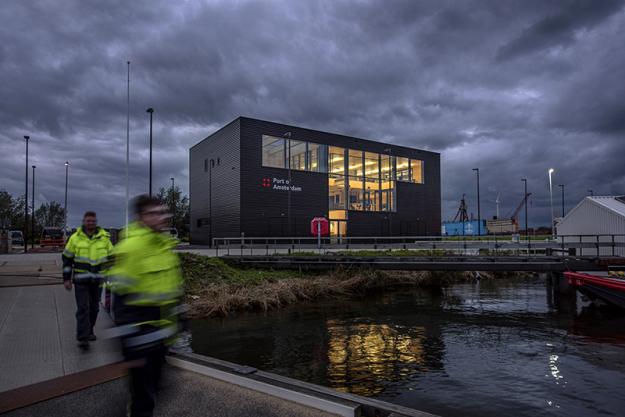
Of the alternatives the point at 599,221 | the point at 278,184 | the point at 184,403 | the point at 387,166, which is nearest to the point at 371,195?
the point at 387,166

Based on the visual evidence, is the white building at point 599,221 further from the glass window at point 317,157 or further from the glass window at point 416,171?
the glass window at point 416,171

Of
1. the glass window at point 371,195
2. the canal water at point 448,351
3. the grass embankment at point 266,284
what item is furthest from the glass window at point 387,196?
the canal water at point 448,351

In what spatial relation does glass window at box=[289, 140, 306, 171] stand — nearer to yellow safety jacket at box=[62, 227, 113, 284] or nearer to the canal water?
the canal water

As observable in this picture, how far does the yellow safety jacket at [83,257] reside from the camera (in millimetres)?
5634

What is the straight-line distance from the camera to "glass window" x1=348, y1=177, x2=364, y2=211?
4044 cm

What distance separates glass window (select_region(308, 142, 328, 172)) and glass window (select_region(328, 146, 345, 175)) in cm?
65

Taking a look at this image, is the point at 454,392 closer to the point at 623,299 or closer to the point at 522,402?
the point at 522,402

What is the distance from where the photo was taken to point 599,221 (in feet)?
Answer: 67.4

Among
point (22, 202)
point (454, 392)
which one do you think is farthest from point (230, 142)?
point (22, 202)

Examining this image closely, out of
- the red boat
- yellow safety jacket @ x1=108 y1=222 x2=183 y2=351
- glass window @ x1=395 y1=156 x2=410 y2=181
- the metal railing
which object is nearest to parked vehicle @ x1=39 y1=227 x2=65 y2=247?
the metal railing

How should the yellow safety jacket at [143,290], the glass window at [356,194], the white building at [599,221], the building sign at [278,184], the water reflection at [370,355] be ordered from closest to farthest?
1. the yellow safety jacket at [143,290]
2. the water reflection at [370,355]
3. the white building at [599,221]
4. the building sign at [278,184]
5. the glass window at [356,194]

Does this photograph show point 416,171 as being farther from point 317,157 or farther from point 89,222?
point 89,222

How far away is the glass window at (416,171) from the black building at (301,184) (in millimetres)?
119

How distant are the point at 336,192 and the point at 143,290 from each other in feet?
121
